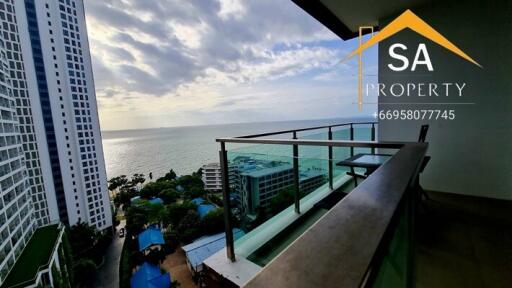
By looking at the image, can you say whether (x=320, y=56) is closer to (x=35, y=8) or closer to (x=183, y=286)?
(x=183, y=286)

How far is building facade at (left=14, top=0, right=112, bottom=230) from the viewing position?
67.8ft

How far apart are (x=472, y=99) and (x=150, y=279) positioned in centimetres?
1406

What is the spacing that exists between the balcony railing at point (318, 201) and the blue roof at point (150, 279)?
11.4m

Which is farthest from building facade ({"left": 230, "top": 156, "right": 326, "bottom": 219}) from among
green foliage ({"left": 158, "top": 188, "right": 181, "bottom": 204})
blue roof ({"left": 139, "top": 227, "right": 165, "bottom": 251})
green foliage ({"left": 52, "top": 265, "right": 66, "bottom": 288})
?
green foliage ({"left": 158, "top": 188, "right": 181, "bottom": 204})

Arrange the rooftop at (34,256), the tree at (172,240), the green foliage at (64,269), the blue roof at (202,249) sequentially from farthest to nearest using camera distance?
the tree at (172,240)
the blue roof at (202,249)
the green foliage at (64,269)
the rooftop at (34,256)

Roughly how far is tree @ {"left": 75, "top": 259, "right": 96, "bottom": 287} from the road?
0.46 meters

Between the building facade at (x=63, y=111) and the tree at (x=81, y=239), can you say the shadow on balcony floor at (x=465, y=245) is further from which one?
the building facade at (x=63, y=111)

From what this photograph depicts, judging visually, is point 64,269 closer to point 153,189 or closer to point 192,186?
point 153,189

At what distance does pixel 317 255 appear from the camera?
Result: 0.33 m

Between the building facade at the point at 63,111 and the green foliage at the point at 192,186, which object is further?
the green foliage at the point at 192,186

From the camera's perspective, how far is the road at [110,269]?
14592 mm

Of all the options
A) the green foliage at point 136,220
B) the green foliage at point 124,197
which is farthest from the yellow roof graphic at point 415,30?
the green foliage at point 124,197

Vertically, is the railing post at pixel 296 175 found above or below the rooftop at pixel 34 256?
above

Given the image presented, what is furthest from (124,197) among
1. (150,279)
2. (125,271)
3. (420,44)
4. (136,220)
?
(420,44)
